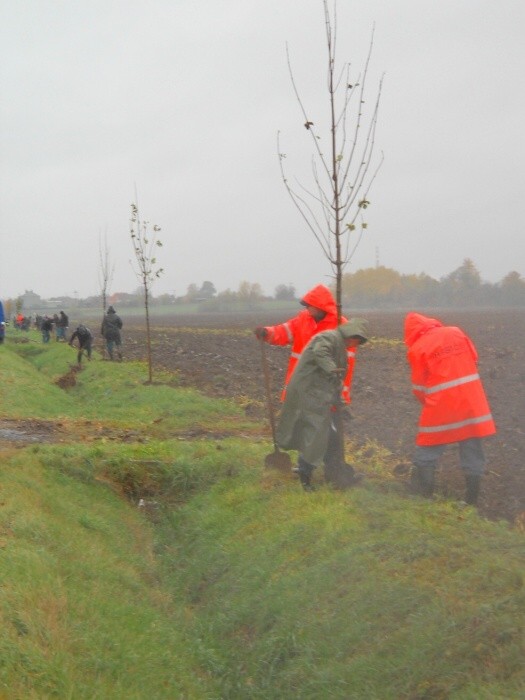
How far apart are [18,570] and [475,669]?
3.05 metres

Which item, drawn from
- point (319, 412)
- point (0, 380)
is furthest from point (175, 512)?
point (0, 380)

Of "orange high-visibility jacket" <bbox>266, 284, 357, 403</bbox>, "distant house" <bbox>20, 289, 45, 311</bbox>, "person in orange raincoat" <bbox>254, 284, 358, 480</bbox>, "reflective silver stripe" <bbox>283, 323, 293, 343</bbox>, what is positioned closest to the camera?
"person in orange raincoat" <bbox>254, 284, 358, 480</bbox>

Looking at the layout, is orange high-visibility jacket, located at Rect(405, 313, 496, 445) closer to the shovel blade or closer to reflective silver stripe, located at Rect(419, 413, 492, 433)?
reflective silver stripe, located at Rect(419, 413, 492, 433)

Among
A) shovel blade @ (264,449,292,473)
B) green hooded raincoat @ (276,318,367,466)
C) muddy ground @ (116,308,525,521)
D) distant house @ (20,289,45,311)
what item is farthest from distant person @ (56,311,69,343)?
distant house @ (20,289,45,311)

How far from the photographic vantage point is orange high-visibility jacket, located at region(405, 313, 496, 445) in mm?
7992

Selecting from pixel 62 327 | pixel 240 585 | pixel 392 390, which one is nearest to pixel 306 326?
pixel 240 585

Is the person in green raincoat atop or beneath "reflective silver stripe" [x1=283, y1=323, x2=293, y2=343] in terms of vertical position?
beneath

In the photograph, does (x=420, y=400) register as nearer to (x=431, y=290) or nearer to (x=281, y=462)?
(x=281, y=462)

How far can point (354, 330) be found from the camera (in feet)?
27.6

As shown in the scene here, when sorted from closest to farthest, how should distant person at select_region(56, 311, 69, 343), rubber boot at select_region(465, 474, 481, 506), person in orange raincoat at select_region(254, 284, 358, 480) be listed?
1. rubber boot at select_region(465, 474, 481, 506)
2. person in orange raincoat at select_region(254, 284, 358, 480)
3. distant person at select_region(56, 311, 69, 343)

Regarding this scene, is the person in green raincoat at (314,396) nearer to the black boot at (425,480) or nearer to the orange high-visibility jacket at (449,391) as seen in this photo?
the orange high-visibility jacket at (449,391)

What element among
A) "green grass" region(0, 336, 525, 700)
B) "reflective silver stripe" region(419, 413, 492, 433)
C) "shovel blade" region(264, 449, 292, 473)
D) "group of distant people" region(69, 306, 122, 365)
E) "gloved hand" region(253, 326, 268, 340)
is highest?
"gloved hand" region(253, 326, 268, 340)

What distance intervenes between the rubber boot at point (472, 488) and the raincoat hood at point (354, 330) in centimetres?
160

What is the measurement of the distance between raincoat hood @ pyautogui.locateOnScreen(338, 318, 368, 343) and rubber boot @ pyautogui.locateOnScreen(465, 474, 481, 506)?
5.25 ft
